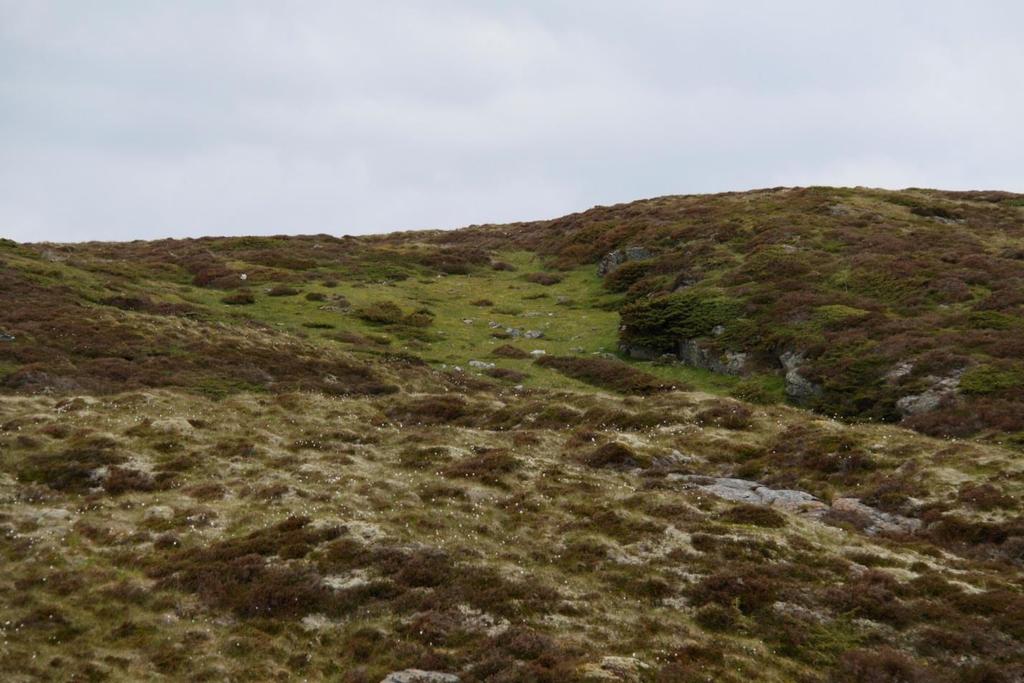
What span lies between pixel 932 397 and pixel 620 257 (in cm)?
4367

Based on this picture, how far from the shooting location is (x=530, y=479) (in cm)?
2997

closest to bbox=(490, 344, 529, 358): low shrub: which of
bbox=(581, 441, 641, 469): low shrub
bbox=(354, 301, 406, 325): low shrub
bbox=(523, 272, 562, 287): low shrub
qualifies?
bbox=(354, 301, 406, 325): low shrub

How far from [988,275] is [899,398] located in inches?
881

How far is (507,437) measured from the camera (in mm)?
35812

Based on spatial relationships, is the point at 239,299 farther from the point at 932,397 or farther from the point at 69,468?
the point at 932,397

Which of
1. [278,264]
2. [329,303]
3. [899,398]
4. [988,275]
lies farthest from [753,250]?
[278,264]

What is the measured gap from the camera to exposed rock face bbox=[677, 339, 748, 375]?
50984mm

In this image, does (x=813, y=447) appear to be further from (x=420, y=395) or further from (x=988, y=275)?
(x=988, y=275)

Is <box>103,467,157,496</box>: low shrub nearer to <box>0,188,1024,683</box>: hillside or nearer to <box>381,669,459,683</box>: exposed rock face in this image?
<box>0,188,1024,683</box>: hillside

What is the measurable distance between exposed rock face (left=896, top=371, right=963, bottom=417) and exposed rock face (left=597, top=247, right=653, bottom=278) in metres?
41.1

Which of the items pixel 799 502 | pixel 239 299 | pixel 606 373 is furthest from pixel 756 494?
pixel 239 299

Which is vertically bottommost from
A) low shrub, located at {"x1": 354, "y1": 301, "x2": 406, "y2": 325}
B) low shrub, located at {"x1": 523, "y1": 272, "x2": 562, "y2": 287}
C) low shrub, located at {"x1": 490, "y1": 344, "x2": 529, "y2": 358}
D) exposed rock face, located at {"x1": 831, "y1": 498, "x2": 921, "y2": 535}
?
exposed rock face, located at {"x1": 831, "y1": 498, "x2": 921, "y2": 535}

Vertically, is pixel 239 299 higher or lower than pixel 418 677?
higher

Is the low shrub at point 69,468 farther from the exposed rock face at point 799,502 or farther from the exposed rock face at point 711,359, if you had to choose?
the exposed rock face at point 711,359
